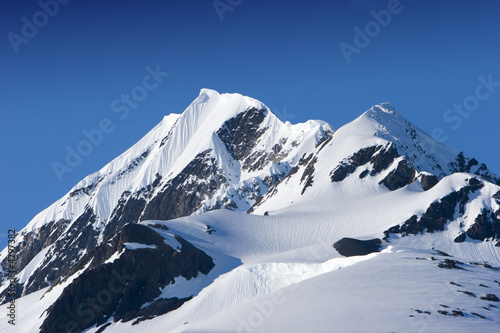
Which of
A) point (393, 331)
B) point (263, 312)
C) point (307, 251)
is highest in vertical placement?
point (307, 251)

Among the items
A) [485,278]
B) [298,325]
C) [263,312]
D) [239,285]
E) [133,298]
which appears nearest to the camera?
[298,325]

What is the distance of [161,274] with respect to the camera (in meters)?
199

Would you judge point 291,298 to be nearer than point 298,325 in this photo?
No

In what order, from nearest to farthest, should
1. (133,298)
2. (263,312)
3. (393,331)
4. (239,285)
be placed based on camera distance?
(393,331), (263,312), (239,285), (133,298)

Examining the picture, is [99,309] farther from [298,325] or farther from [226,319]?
[298,325]

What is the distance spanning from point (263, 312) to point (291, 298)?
744 centimetres

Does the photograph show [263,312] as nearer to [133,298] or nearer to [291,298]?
[291,298]

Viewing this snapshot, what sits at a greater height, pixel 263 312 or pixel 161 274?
pixel 161 274

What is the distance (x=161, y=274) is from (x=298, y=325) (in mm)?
90782

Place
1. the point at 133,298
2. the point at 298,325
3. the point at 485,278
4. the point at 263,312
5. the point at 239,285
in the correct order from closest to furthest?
the point at 298,325
the point at 263,312
the point at 485,278
the point at 239,285
the point at 133,298

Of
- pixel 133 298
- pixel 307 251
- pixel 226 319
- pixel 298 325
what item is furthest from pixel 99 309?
pixel 298 325

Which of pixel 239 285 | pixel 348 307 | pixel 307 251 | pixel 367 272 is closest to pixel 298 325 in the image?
pixel 348 307

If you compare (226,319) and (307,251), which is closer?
(226,319)

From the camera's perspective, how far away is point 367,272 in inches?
5438
